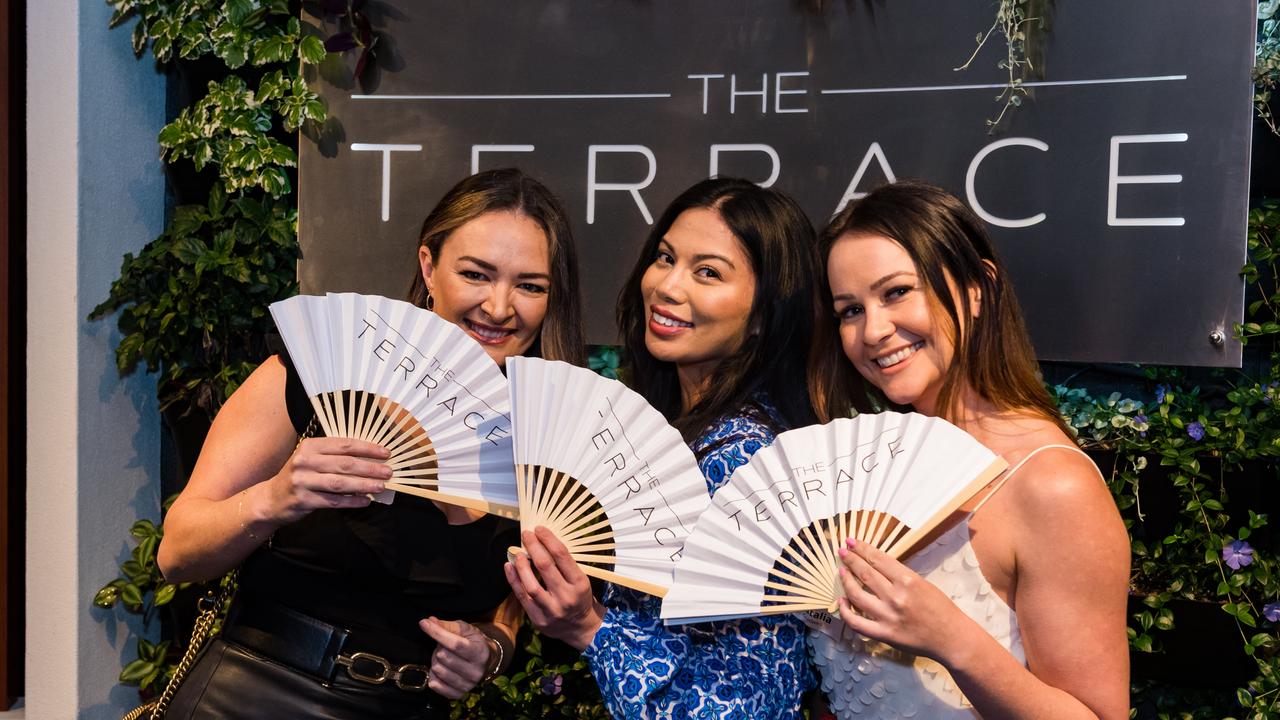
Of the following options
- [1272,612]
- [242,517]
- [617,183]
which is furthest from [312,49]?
[1272,612]

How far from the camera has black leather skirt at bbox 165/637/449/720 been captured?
70.2 inches

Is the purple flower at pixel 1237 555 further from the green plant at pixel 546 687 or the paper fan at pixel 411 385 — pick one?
the paper fan at pixel 411 385

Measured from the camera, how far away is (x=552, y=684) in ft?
10.1

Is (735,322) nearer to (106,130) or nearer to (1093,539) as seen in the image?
(1093,539)

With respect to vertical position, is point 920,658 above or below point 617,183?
below

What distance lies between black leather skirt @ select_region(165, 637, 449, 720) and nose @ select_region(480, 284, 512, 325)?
0.75 meters

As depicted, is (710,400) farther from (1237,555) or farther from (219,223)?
(219,223)

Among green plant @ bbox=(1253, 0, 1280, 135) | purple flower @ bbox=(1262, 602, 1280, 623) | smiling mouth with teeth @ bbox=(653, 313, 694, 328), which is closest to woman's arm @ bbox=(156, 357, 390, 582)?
smiling mouth with teeth @ bbox=(653, 313, 694, 328)

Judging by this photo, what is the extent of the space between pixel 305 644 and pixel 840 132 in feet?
6.46

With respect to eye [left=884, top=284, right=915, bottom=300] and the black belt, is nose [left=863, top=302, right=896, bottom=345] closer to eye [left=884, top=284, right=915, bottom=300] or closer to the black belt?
eye [left=884, top=284, right=915, bottom=300]

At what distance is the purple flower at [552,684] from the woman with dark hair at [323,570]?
111cm

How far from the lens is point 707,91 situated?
2938 mm

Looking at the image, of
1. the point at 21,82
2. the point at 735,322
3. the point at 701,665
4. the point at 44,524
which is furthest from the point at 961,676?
the point at 21,82

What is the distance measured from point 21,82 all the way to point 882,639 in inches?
139
